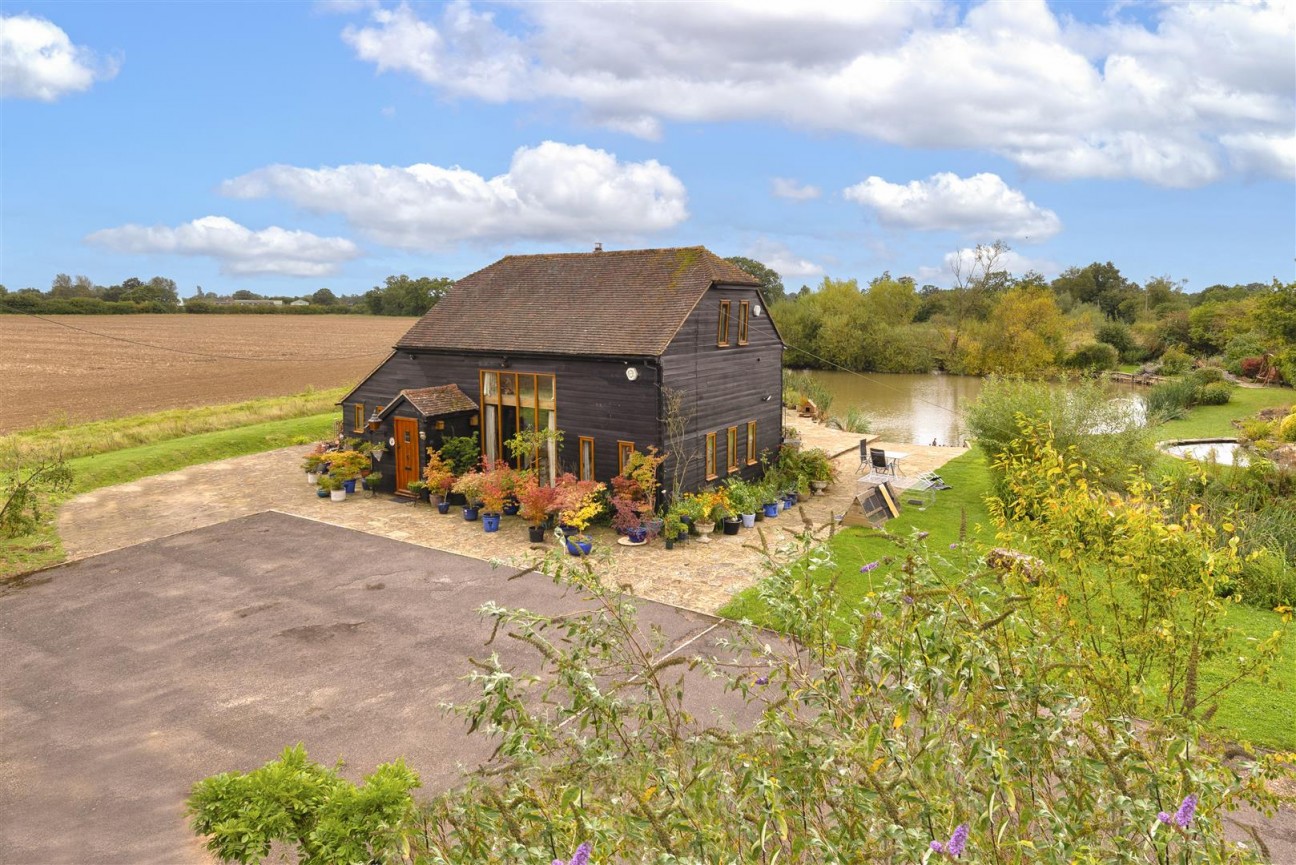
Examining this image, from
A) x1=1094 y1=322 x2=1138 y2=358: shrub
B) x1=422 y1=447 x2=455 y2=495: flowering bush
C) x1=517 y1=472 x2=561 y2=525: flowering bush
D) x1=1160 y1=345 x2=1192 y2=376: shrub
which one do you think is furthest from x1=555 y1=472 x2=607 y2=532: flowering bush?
x1=1094 y1=322 x2=1138 y2=358: shrub

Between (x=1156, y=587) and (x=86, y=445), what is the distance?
27.6 m

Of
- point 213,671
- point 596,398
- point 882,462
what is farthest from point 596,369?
point 213,671

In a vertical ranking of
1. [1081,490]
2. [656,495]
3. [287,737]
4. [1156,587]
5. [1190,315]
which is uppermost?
[1190,315]

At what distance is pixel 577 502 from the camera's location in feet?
51.3

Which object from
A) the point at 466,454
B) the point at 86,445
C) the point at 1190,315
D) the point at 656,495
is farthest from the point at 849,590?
the point at 1190,315

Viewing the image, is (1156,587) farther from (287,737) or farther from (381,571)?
(381,571)

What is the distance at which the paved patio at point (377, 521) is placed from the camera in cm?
1380

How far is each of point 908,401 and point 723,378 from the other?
95.9ft

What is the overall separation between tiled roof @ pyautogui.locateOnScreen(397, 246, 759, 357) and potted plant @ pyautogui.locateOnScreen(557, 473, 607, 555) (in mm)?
2880

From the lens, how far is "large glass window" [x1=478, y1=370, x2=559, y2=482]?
18.1 meters

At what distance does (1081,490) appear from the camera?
19.3 ft

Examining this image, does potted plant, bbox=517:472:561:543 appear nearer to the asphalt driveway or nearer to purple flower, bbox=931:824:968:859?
the asphalt driveway

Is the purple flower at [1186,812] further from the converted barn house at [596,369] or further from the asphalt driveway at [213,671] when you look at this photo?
the converted barn house at [596,369]

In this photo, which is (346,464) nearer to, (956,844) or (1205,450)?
(956,844)
